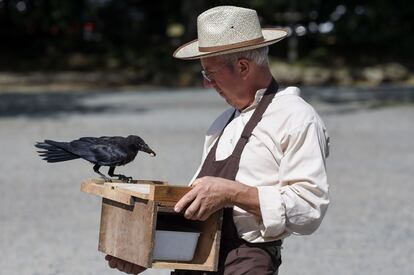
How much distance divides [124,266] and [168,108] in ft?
54.1

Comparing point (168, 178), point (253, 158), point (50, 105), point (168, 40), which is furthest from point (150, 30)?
point (253, 158)

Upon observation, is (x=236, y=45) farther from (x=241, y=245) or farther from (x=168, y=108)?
(x=168, y=108)

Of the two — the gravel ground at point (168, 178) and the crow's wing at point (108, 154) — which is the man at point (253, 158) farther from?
the gravel ground at point (168, 178)

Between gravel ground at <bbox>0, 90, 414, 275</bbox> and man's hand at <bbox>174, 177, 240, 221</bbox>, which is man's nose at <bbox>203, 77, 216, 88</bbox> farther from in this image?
gravel ground at <bbox>0, 90, 414, 275</bbox>

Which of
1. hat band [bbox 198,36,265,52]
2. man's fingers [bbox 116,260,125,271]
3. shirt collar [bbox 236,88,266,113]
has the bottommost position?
man's fingers [bbox 116,260,125,271]

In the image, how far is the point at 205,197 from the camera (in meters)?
3.44

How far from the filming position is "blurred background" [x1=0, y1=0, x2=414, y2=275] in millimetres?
8391

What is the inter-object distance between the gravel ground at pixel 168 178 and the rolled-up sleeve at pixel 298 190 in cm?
389

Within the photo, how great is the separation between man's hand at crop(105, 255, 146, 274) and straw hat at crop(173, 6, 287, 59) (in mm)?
760

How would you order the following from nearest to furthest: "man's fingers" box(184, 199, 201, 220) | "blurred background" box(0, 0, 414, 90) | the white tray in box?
1. "man's fingers" box(184, 199, 201, 220)
2. the white tray in box
3. "blurred background" box(0, 0, 414, 90)

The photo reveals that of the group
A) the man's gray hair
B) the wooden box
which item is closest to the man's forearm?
the wooden box

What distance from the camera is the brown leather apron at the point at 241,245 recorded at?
3646 mm

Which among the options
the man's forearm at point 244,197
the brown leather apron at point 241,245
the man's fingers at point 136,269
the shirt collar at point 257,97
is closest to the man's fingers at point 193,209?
the man's forearm at point 244,197

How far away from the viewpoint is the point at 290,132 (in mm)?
3562
